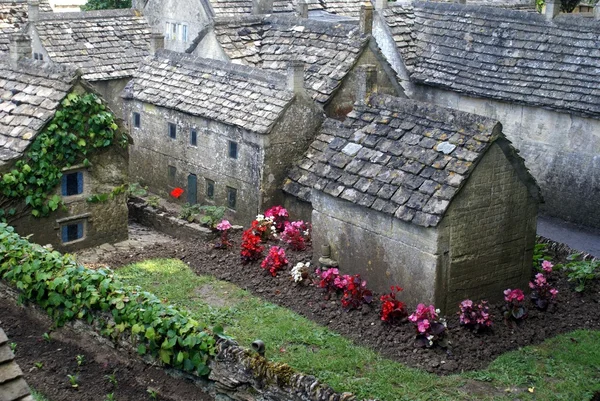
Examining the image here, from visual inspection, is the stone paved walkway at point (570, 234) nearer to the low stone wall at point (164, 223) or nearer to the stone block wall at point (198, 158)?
the stone block wall at point (198, 158)

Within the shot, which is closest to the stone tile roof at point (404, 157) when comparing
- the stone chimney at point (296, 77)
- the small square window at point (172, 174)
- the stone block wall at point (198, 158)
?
the stone chimney at point (296, 77)

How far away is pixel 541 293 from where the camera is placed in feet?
55.4

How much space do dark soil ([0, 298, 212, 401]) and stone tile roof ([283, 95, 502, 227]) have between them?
194 inches

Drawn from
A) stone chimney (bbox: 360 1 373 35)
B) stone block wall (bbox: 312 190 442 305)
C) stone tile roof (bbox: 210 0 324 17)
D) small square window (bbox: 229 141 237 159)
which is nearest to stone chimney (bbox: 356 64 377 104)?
small square window (bbox: 229 141 237 159)

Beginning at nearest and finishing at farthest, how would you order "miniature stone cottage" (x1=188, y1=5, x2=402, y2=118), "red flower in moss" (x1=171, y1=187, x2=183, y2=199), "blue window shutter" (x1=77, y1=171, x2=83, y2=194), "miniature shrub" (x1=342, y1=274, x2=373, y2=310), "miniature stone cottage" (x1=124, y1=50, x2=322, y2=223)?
"miniature shrub" (x1=342, y1=274, x2=373, y2=310), "blue window shutter" (x1=77, y1=171, x2=83, y2=194), "miniature stone cottage" (x1=124, y1=50, x2=322, y2=223), "red flower in moss" (x1=171, y1=187, x2=183, y2=199), "miniature stone cottage" (x1=188, y1=5, x2=402, y2=118)

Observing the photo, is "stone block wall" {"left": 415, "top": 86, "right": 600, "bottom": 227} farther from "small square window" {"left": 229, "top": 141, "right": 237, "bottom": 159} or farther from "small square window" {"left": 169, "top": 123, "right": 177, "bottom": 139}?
"small square window" {"left": 169, "top": 123, "right": 177, "bottom": 139}

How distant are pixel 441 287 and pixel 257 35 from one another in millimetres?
13250

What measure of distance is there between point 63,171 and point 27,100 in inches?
68.3

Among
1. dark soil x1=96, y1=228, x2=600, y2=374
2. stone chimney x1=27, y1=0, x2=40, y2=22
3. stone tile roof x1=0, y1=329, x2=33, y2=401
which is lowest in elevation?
dark soil x1=96, y1=228, x2=600, y2=374

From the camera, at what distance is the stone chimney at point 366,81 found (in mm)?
20859

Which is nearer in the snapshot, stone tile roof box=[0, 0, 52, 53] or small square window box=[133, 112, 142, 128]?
small square window box=[133, 112, 142, 128]

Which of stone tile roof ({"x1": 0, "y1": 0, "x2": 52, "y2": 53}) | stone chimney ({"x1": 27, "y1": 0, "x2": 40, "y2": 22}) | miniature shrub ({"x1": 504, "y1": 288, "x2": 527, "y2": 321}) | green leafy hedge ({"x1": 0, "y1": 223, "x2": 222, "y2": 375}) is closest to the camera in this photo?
green leafy hedge ({"x1": 0, "y1": 223, "x2": 222, "y2": 375})

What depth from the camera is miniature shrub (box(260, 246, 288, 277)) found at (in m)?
18.3

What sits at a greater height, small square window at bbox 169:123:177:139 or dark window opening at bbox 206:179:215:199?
small square window at bbox 169:123:177:139
